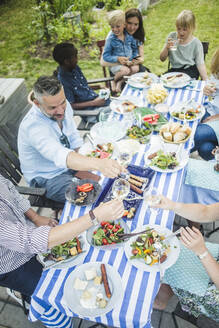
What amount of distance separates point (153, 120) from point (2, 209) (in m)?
2.02

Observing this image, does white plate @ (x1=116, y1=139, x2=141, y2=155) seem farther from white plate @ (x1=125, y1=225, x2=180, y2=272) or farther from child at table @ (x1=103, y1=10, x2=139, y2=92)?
child at table @ (x1=103, y1=10, x2=139, y2=92)

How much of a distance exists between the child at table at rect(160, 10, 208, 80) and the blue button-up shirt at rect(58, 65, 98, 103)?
5.59ft

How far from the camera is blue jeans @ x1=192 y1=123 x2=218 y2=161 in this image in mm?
3535

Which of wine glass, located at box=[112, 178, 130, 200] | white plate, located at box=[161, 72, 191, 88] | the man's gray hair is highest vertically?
the man's gray hair

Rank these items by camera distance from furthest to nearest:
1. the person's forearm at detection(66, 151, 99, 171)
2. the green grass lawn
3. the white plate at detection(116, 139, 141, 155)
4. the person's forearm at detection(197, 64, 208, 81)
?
the green grass lawn, the person's forearm at detection(197, 64, 208, 81), the white plate at detection(116, 139, 141, 155), the person's forearm at detection(66, 151, 99, 171)

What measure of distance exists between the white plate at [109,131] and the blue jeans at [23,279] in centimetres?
→ 161

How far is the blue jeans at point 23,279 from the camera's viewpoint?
2.38 m

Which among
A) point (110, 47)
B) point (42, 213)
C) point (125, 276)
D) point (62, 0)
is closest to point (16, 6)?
point (62, 0)

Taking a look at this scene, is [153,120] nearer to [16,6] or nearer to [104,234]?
[104,234]

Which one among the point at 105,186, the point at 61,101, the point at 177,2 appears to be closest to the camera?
the point at 105,186

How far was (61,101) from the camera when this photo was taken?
2.73 meters

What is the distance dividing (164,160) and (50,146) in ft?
4.05

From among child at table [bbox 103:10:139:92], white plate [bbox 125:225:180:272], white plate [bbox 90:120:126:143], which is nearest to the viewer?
white plate [bbox 125:225:180:272]

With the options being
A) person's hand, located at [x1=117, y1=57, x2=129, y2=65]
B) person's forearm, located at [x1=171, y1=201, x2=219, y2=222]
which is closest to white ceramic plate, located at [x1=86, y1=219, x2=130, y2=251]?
person's forearm, located at [x1=171, y1=201, x2=219, y2=222]
